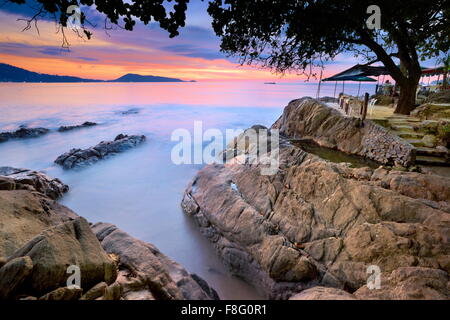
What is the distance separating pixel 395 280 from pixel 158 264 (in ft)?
14.3

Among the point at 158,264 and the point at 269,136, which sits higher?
the point at 269,136

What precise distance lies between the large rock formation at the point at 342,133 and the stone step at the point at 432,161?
1.61ft

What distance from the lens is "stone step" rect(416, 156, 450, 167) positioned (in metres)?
8.39

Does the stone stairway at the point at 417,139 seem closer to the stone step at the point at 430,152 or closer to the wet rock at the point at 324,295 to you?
the stone step at the point at 430,152

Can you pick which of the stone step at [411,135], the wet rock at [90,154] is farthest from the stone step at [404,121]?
the wet rock at [90,154]

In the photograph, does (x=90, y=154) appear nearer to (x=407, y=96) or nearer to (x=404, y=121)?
(x=404, y=121)

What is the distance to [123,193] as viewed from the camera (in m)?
13.3

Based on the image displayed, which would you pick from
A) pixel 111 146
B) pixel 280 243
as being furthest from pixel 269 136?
pixel 111 146

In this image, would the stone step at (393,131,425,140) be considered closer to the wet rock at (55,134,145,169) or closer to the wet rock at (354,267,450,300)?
the wet rock at (354,267,450,300)

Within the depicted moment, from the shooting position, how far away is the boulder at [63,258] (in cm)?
285

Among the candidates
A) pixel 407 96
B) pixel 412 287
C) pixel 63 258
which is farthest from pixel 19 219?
pixel 407 96

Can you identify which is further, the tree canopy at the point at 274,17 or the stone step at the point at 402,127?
the stone step at the point at 402,127

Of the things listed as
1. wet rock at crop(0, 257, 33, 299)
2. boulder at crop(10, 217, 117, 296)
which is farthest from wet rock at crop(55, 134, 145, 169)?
wet rock at crop(0, 257, 33, 299)
